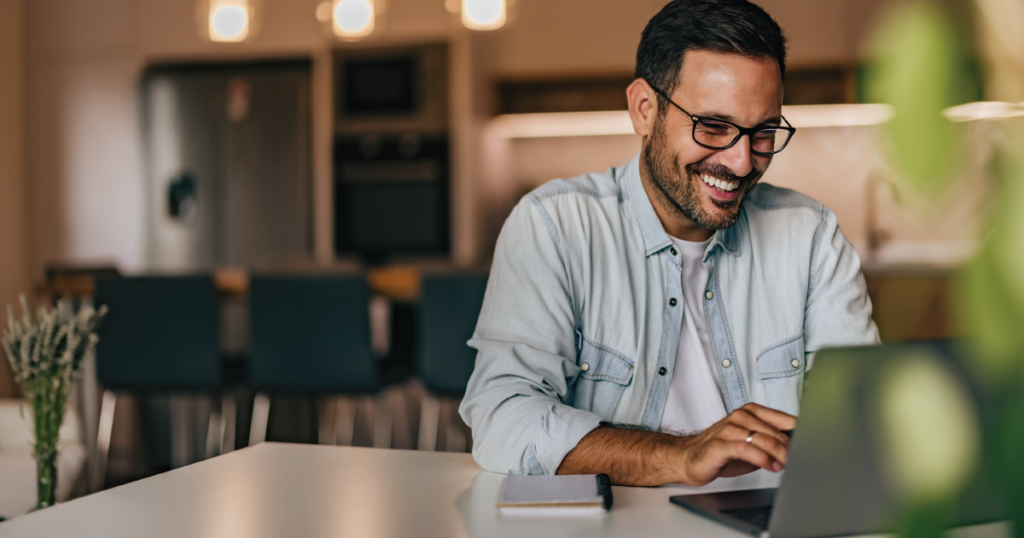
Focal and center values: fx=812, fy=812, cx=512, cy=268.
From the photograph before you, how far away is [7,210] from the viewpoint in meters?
4.48

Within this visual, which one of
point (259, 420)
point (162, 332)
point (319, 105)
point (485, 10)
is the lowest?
point (259, 420)

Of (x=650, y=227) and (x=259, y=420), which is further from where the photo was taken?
(x=259, y=420)

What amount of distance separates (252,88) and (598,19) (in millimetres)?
1900

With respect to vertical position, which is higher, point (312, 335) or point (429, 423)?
point (312, 335)

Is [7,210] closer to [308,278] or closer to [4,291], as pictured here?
[4,291]

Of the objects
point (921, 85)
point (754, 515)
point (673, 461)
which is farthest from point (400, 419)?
point (921, 85)

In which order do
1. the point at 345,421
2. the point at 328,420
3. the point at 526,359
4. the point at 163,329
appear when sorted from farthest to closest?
1. the point at 328,420
2. the point at 345,421
3. the point at 163,329
4. the point at 526,359

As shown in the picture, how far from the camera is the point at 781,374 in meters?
1.27

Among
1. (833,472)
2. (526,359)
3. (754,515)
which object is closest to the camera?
(833,472)

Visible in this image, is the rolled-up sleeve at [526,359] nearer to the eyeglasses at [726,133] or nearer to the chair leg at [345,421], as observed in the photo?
the eyeglasses at [726,133]

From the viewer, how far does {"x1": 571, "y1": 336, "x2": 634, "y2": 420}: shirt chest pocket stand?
1.23 meters

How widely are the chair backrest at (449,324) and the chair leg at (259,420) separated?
73cm

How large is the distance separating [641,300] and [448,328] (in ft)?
3.93

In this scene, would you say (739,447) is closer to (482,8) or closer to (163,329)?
(163,329)
